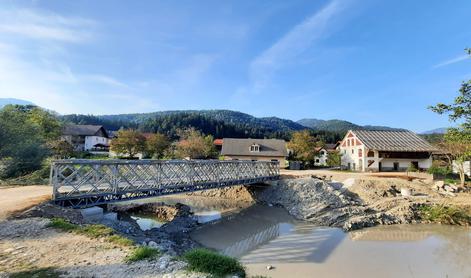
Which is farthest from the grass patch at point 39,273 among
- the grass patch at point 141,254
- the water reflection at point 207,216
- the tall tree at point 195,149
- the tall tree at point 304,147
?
the tall tree at point 195,149

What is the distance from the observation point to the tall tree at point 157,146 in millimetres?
53531

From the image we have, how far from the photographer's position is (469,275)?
447 inches

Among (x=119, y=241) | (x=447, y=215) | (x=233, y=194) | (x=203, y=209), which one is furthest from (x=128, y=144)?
(x=447, y=215)

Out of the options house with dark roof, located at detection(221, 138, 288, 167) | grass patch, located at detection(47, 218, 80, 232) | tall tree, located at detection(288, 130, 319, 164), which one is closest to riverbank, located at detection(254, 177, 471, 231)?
grass patch, located at detection(47, 218, 80, 232)

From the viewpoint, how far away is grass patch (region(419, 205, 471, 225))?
65.7ft

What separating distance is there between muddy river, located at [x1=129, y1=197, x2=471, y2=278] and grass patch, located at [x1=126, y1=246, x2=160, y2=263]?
4.07 metres

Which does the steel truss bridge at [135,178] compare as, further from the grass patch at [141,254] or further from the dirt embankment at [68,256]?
the grass patch at [141,254]

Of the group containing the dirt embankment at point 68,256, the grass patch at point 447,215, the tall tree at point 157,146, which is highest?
the tall tree at point 157,146

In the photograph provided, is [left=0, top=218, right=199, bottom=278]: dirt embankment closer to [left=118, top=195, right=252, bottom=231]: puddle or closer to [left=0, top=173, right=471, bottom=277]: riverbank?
[left=0, top=173, right=471, bottom=277]: riverbank

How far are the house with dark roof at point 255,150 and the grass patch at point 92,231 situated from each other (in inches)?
1551

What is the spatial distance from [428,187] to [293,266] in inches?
899

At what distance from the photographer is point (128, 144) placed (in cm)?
5147

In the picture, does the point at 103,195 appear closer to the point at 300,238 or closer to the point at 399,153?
the point at 300,238

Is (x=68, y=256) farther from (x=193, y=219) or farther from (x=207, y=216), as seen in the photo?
(x=207, y=216)
